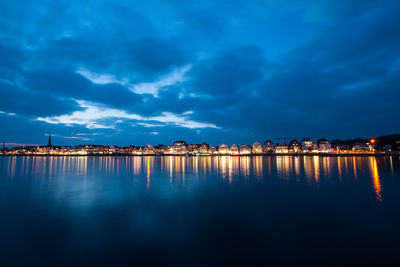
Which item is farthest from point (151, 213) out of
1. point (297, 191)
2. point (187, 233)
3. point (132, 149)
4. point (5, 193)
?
point (132, 149)

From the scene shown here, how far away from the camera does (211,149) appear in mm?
171250

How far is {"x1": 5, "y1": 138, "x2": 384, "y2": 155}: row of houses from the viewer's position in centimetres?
14538

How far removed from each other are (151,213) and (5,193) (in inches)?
553

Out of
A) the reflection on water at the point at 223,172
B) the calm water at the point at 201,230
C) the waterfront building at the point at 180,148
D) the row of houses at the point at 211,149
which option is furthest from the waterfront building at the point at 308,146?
the calm water at the point at 201,230

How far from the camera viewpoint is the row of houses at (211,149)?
477 ft

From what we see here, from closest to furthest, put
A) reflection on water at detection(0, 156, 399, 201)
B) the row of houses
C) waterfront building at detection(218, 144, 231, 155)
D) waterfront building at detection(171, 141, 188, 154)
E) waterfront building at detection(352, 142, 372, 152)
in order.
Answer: reflection on water at detection(0, 156, 399, 201) → waterfront building at detection(352, 142, 372, 152) → the row of houses → waterfront building at detection(218, 144, 231, 155) → waterfront building at detection(171, 141, 188, 154)

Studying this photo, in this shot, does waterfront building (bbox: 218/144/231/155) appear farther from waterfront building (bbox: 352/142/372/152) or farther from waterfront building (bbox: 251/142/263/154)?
waterfront building (bbox: 352/142/372/152)

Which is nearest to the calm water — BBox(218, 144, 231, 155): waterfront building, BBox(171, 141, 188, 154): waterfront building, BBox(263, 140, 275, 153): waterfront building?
BBox(218, 144, 231, 155): waterfront building

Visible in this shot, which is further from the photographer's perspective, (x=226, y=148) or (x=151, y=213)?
(x=226, y=148)

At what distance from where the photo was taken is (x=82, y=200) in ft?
46.6

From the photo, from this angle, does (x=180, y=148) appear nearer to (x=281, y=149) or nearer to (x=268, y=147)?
(x=268, y=147)

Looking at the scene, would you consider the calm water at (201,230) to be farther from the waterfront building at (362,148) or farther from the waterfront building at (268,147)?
the waterfront building at (362,148)

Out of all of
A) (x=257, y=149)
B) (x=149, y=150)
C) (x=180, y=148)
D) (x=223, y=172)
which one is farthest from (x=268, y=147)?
(x=223, y=172)

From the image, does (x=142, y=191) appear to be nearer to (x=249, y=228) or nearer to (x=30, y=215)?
(x=30, y=215)
